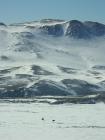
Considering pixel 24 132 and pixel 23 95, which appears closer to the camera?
pixel 24 132

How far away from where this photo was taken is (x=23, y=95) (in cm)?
19150

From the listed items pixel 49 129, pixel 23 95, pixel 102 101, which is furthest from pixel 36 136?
pixel 23 95

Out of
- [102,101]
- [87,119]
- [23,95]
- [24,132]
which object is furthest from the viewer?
[23,95]

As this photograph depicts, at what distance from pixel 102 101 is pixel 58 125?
257 ft

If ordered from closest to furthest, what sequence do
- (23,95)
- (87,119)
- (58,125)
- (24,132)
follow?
(24,132), (58,125), (87,119), (23,95)

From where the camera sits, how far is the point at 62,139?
185ft

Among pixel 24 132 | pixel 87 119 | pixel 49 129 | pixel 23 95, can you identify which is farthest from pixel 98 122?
pixel 23 95

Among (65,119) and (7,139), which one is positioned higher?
(7,139)

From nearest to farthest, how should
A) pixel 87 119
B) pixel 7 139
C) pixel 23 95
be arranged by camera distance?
pixel 7 139
pixel 87 119
pixel 23 95

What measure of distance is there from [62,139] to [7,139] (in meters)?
6.27

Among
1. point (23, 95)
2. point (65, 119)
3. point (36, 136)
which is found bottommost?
point (23, 95)

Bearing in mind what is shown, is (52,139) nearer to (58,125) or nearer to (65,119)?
(58,125)

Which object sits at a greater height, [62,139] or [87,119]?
[62,139]

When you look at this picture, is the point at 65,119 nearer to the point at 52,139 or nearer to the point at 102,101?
the point at 52,139
